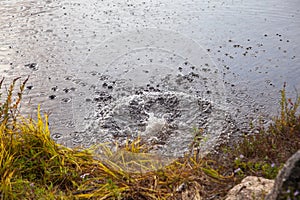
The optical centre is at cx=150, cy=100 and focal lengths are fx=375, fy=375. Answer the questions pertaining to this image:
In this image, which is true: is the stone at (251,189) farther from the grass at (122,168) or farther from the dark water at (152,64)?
the dark water at (152,64)

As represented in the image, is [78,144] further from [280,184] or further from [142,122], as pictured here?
[280,184]

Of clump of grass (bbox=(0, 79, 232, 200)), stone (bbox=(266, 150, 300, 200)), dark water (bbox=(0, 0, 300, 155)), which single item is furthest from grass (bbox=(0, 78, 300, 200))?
stone (bbox=(266, 150, 300, 200))

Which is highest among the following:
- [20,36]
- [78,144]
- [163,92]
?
[20,36]

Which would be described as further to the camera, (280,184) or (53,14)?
(53,14)

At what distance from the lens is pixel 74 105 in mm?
4320

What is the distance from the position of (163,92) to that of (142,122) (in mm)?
576

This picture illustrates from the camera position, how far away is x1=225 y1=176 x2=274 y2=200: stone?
8.20 ft

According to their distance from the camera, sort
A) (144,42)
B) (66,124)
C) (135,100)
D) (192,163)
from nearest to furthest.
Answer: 1. (192,163)
2. (66,124)
3. (135,100)
4. (144,42)

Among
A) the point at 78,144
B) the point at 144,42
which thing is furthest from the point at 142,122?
the point at 144,42

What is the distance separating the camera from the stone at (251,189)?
2.50 meters

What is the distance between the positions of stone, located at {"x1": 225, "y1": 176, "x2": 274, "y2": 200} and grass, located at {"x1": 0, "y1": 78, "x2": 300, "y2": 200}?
151mm

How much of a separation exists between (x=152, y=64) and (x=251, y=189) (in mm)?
2863

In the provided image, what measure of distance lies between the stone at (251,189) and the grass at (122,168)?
0.50 feet

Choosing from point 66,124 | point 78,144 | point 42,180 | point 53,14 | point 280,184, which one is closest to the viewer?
point 280,184
